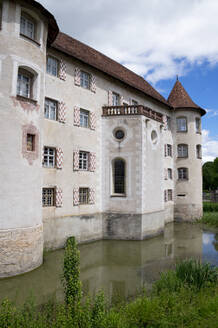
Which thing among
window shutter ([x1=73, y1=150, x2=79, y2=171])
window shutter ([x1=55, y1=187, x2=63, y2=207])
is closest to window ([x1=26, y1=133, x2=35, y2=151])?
window shutter ([x1=55, y1=187, x2=63, y2=207])

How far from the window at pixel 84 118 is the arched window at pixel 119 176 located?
3371 mm

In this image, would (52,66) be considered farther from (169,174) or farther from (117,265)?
(169,174)

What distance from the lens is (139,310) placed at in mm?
6457

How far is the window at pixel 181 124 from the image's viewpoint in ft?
89.6

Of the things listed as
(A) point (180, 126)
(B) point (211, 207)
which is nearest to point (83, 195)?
(A) point (180, 126)

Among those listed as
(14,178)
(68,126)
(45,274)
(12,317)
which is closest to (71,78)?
(68,126)

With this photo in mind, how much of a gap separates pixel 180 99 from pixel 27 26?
63.6 feet

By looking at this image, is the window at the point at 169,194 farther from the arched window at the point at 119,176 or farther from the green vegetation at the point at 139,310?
the green vegetation at the point at 139,310

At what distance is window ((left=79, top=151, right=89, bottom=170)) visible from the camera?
1748 cm

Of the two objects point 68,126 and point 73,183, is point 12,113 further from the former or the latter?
point 73,183

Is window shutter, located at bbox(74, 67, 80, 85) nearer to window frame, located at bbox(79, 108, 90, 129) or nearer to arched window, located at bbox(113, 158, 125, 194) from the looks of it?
window frame, located at bbox(79, 108, 90, 129)

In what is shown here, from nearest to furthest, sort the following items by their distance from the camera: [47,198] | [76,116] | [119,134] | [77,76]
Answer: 1. [47,198]
2. [76,116]
3. [77,76]
4. [119,134]

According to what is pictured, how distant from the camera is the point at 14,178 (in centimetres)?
1090

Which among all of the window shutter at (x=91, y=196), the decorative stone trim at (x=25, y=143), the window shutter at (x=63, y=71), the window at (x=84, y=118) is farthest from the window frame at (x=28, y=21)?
the window shutter at (x=91, y=196)
